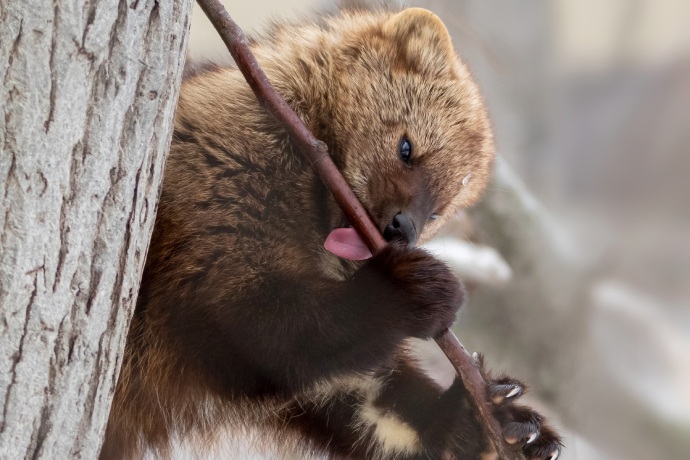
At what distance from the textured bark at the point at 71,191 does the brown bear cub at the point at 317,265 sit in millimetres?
629

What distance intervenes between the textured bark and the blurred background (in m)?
3.12

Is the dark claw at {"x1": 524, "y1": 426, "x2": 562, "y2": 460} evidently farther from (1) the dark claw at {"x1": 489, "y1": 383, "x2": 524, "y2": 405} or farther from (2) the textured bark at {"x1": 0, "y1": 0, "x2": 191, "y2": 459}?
(2) the textured bark at {"x1": 0, "y1": 0, "x2": 191, "y2": 459}

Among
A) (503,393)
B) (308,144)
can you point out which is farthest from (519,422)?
(308,144)

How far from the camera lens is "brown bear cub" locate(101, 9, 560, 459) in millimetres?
2496

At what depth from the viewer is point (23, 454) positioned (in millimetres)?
1790

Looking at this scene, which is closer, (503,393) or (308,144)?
(308,144)

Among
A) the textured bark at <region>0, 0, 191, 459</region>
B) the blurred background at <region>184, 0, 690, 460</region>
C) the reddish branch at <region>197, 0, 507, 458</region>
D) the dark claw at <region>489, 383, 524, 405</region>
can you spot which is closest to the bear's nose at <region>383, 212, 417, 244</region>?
the reddish branch at <region>197, 0, 507, 458</region>

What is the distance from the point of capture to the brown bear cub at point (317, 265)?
2.50 m

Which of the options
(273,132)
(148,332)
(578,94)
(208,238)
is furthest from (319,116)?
(578,94)

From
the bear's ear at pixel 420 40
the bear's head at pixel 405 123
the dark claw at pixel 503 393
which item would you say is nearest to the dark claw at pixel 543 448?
the dark claw at pixel 503 393

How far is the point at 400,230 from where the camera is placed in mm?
2732

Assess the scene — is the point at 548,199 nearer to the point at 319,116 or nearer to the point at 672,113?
the point at 672,113

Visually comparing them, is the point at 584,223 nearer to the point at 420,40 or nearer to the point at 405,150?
the point at 420,40

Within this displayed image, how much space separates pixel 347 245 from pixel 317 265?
0.17m
